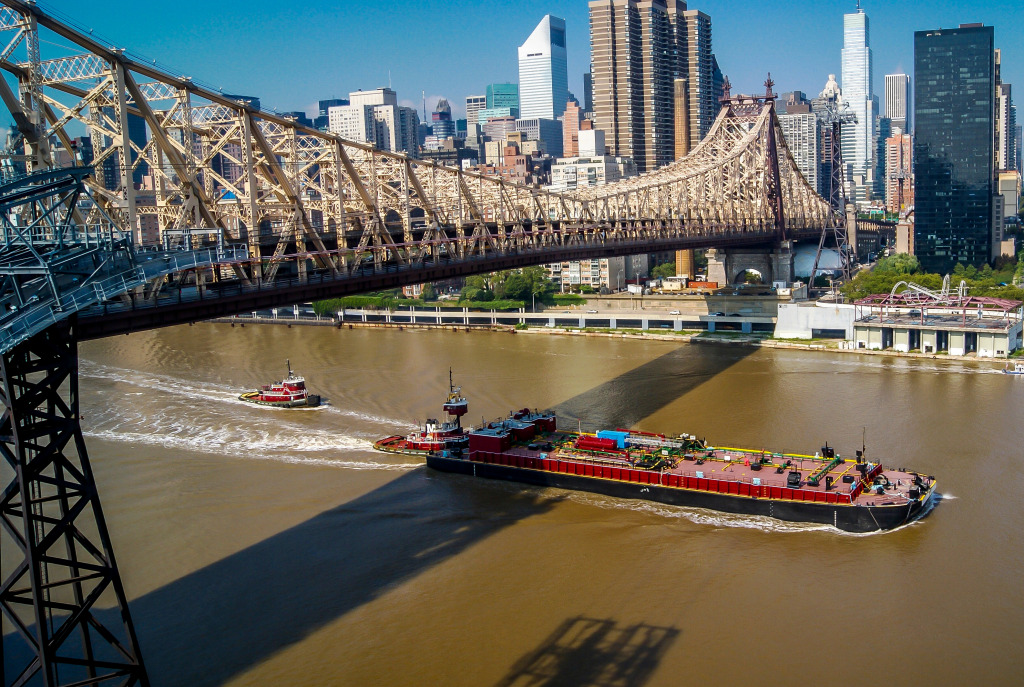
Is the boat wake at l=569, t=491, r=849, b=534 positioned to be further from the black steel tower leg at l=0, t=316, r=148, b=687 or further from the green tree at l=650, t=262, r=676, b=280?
the green tree at l=650, t=262, r=676, b=280

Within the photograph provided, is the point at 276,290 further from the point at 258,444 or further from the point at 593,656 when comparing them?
the point at 258,444

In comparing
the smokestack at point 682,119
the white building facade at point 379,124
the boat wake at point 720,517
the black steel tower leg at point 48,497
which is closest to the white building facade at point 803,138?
the smokestack at point 682,119

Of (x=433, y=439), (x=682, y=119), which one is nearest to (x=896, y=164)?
(x=682, y=119)

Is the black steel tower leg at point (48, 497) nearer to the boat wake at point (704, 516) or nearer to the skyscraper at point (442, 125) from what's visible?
the boat wake at point (704, 516)

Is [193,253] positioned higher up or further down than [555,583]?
higher up

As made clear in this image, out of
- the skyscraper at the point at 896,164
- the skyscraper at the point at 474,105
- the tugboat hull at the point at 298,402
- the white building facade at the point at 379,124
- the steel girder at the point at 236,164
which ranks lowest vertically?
the tugboat hull at the point at 298,402

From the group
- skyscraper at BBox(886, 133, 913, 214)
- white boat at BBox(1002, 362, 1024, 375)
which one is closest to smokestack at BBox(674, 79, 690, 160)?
skyscraper at BBox(886, 133, 913, 214)

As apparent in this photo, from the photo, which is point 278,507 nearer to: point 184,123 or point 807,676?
point 184,123

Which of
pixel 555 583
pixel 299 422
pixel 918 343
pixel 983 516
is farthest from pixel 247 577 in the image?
pixel 918 343
